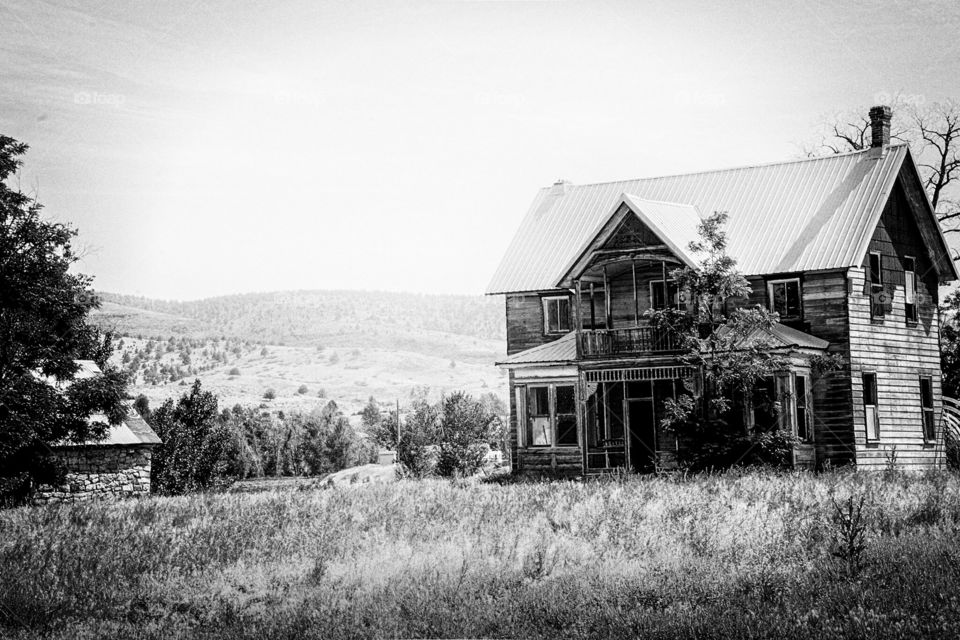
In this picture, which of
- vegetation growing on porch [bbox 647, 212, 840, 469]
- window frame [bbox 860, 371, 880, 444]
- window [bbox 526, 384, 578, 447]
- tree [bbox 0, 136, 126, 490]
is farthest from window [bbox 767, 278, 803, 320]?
tree [bbox 0, 136, 126, 490]

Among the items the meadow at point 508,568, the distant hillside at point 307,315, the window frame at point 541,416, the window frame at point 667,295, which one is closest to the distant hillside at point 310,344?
the distant hillside at point 307,315

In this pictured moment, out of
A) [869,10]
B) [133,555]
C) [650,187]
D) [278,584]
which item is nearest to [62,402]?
[133,555]

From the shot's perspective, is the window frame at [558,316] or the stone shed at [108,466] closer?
the stone shed at [108,466]

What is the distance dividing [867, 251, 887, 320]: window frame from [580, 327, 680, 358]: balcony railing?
19.9ft

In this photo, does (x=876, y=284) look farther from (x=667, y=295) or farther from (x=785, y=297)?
(x=667, y=295)

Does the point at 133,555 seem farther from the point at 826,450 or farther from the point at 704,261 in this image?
the point at 826,450

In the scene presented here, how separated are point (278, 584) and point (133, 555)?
9.65 ft

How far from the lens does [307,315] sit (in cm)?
16950

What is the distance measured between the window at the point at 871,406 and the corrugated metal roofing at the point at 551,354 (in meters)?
8.16

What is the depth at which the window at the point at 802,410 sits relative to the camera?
29.2m

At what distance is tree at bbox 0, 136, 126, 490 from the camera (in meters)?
27.4

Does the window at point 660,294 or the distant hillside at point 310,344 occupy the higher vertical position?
the distant hillside at point 310,344

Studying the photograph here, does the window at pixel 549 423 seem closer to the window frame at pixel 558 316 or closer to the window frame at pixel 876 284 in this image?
the window frame at pixel 558 316

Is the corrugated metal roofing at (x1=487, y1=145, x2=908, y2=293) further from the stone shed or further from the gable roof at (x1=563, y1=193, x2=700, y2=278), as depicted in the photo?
the stone shed
